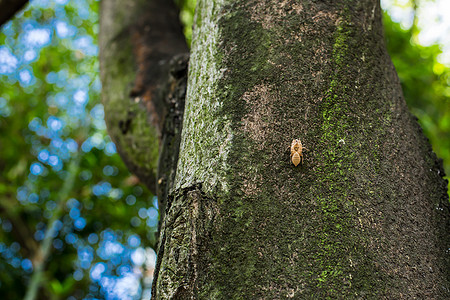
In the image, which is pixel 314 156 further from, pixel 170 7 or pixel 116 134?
pixel 170 7

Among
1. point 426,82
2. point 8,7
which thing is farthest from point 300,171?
point 426,82

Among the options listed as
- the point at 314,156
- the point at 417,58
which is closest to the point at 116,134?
the point at 314,156

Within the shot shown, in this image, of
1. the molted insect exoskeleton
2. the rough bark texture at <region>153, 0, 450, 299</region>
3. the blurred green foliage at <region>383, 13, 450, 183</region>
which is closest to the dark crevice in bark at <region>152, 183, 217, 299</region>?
the rough bark texture at <region>153, 0, 450, 299</region>

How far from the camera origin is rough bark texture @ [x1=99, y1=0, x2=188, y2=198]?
5.69 feet

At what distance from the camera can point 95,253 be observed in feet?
18.3

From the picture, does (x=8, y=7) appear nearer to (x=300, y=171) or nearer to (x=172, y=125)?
(x=172, y=125)

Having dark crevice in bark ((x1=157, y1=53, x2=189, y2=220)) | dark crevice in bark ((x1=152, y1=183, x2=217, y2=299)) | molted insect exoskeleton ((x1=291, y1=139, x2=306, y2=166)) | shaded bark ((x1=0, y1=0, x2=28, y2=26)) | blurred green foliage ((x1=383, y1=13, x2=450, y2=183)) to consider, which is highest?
blurred green foliage ((x1=383, y1=13, x2=450, y2=183))

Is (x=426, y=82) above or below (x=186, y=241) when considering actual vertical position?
above

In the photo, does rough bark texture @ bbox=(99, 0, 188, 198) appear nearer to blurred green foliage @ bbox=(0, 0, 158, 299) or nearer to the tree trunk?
the tree trunk

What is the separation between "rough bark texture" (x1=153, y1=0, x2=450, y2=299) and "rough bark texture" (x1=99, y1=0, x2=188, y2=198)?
427 mm

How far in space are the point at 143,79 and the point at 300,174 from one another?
122cm

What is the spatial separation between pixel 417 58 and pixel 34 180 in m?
5.16

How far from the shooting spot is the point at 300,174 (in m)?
1.01

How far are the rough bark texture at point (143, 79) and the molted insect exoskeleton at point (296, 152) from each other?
566 millimetres
